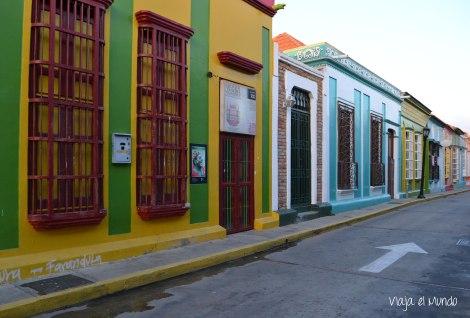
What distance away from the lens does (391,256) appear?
25.9 feet

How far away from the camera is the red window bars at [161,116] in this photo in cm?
736

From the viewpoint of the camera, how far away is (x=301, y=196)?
12.5m

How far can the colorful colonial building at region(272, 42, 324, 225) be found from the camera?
11.2 metres

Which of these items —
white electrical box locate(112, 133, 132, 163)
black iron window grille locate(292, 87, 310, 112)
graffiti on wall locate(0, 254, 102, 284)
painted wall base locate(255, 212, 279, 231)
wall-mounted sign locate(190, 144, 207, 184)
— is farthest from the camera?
black iron window grille locate(292, 87, 310, 112)

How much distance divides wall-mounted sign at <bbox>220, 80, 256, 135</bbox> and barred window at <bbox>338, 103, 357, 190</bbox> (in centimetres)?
549

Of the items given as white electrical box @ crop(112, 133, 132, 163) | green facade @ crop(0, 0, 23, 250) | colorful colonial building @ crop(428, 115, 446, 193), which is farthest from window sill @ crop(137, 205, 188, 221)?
colorful colonial building @ crop(428, 115, 446, 193)

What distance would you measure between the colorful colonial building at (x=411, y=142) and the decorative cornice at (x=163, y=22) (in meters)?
16.3

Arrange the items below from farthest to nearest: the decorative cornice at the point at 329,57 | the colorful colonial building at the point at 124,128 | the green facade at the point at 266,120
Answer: the decorative cornice at the point at 329,57, the green facade at the point at 266,120, the colorful colonial building at the point at 124,128

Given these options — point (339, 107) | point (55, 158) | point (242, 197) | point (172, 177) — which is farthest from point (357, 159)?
point (55, 158)

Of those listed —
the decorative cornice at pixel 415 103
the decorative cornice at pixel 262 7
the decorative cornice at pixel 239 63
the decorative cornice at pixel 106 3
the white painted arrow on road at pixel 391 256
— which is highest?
the decorative cornice at pixel 262 7

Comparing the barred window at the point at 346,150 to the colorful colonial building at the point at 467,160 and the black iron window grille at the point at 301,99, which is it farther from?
the colorful colonial building at the point at 467,160

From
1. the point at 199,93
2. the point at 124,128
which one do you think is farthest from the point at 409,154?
the point at 124,128

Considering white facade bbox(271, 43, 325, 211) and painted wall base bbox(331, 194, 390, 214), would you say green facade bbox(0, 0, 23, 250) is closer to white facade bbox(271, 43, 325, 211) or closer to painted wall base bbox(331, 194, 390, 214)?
white facade bbox(271, 43, 325, 211)

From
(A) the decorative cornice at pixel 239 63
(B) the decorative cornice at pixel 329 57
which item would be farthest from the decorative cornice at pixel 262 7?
(B) the decorative cornice at pixel 329 57
